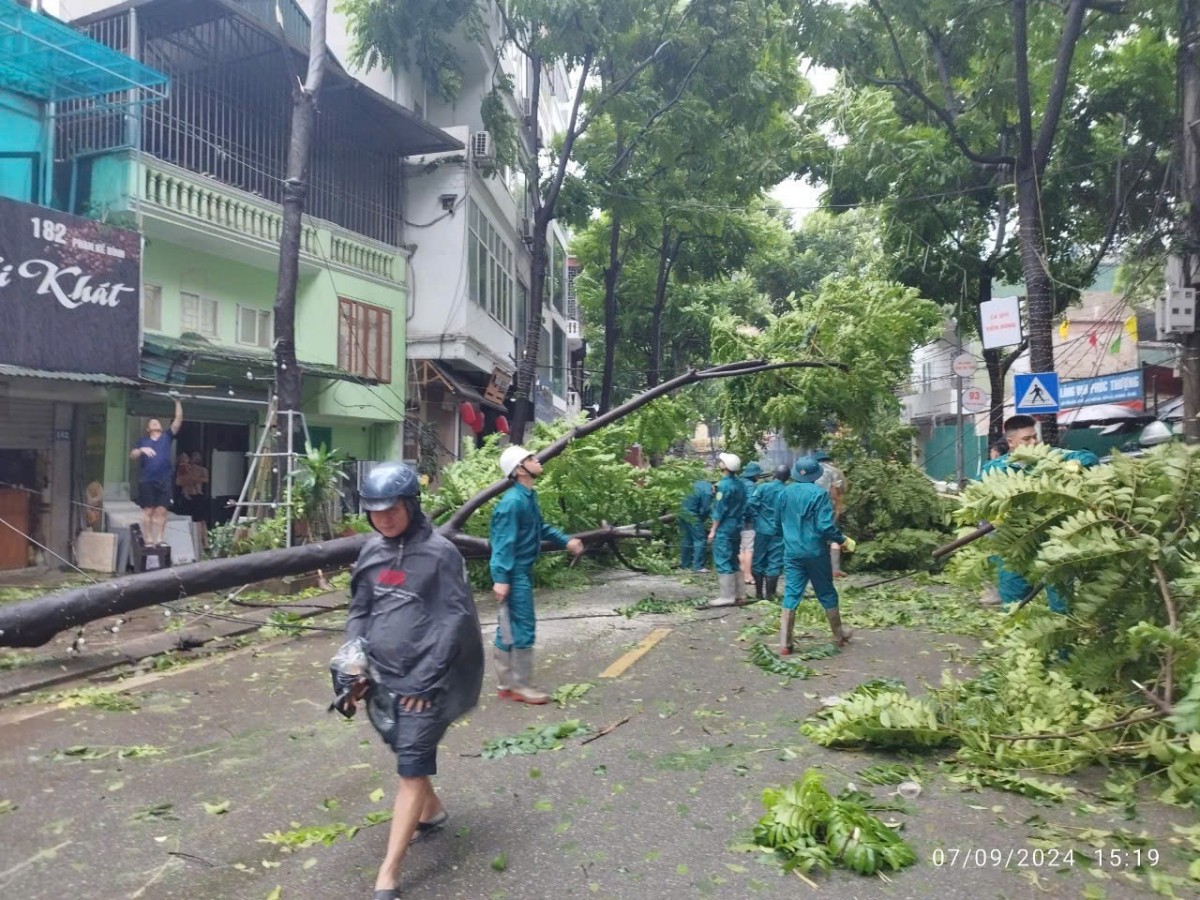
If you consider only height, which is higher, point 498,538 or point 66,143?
point 66,143

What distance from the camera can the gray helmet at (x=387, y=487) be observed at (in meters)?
3.61

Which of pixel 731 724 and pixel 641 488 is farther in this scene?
pixel 641 488

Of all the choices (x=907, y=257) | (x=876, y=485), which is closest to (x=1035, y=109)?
(x=907, y=257)

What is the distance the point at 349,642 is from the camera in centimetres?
371

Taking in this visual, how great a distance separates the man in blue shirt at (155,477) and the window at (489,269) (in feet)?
26.8

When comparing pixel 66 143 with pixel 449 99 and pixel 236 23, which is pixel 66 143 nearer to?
pixel 236 23

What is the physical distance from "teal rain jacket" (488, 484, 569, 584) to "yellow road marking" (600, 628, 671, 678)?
131 cm

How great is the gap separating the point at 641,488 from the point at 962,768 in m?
7.50

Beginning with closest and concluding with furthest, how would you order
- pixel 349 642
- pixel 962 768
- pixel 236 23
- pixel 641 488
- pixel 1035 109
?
pixel 349 642
pixel 962 768
pixel 641 488
pixel 236 23
pixel 1035 109

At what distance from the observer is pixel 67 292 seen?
10.7 meters

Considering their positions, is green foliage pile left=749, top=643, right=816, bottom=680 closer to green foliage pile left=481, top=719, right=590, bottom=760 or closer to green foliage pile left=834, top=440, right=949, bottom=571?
green foliage pile left=481, top=719, right=590, bottom=760

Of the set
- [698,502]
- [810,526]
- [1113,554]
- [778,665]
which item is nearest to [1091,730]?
[1113,554]

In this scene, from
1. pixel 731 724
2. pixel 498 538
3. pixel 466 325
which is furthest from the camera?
pixel 466 325

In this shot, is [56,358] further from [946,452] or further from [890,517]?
[946,452]
